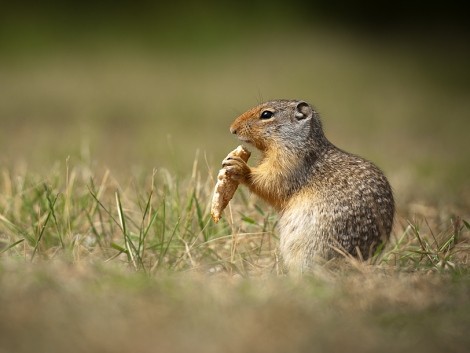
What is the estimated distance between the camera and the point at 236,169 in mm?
4852

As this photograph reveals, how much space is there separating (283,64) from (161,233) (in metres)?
13.3

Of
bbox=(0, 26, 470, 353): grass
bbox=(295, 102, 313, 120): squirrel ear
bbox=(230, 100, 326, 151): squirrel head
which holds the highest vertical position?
bbox=(295, 102, 313, 120): squirrel ear

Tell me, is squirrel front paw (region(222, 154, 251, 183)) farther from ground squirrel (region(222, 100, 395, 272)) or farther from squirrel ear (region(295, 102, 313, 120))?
squirrel ear (region(295, 102, 313, 120))

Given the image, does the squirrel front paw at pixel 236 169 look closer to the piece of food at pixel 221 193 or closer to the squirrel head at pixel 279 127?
the piece of food at pixel 221 193

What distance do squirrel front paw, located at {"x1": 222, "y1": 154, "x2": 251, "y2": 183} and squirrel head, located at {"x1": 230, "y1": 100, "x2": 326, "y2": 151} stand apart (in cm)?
22

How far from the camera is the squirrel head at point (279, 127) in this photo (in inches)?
197

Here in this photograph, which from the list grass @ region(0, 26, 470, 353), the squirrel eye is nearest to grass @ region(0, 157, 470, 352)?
grass @ region(0, 26, 470, 353)

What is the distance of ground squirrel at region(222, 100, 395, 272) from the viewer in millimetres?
4426

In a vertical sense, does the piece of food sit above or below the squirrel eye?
below

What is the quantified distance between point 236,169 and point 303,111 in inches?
24.2

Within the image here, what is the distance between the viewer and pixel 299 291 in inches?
139

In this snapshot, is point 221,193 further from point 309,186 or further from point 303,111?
point 303,111

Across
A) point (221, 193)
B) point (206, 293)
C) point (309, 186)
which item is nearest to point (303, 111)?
point (309, 186)

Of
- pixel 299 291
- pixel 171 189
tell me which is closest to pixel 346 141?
pixel 171 189
